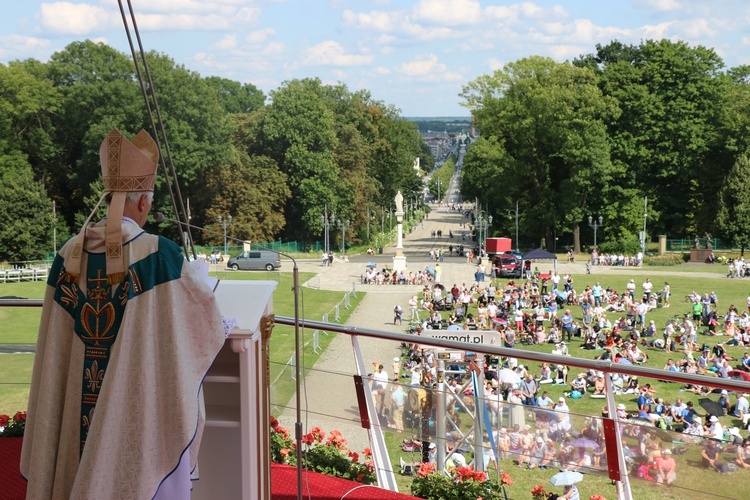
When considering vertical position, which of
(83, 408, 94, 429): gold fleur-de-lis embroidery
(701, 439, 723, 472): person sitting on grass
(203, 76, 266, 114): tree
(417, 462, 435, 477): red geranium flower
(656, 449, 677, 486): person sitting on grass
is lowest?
(417, 462, 435, 477): red geranium flower

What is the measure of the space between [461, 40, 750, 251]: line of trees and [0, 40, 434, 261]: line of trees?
1045cm

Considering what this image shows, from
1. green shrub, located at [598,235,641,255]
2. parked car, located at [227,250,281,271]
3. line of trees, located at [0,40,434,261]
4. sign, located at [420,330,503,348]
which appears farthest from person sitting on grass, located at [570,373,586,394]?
green shrub, located at [598,235,641,255]

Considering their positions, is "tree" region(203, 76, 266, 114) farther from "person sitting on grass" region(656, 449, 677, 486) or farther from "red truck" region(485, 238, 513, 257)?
"person sitting on grass" region(656, 449, 677, 486)

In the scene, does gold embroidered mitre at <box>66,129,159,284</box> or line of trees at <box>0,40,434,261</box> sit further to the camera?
line of trees at <box>0,40,434,261</box>

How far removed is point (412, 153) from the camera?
285 ft

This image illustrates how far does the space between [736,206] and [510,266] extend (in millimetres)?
15122

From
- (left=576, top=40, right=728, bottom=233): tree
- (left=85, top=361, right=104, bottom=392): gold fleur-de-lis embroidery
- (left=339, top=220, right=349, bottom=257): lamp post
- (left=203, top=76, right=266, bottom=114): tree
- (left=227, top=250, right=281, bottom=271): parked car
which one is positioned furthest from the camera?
(left=203, top=76, right=266, bottom=114): tree

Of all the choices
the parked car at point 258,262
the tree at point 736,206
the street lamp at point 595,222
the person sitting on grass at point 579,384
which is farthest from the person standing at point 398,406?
the street lamp at point 595,222

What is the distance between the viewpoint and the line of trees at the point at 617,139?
54156 mm

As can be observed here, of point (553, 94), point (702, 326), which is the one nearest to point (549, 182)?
point (553, 94)

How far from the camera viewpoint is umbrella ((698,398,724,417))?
7637 mm

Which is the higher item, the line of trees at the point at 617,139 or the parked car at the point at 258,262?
the line of trees at the point at 617,139

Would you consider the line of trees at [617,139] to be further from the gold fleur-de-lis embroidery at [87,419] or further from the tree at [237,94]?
the gold fleur-de-lis embroidery at [87,419]

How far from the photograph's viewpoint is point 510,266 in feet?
141
